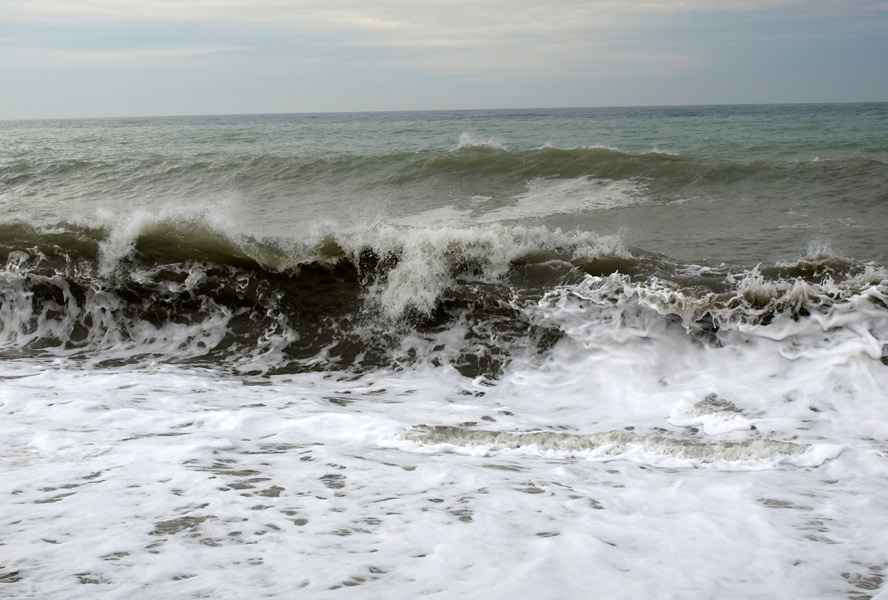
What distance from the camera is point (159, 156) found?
17.7 meters

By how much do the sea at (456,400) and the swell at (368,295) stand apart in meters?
0.03

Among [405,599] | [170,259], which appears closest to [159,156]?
[170,259]

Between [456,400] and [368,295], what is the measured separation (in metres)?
2.19

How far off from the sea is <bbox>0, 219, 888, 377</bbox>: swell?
0.10 ft

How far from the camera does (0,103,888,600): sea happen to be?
2.33 m

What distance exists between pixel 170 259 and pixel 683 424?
5793 millimetres

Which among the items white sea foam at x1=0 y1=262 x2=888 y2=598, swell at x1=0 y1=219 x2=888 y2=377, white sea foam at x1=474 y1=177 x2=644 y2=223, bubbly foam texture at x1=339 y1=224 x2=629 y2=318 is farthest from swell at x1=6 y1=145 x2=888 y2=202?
white sea foam at x1=0 y1=262 x2=888 y2=598

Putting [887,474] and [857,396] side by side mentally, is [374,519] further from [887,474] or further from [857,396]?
[857,396]

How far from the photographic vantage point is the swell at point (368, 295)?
18.3 feet

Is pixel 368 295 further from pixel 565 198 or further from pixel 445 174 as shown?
pixel 445 174

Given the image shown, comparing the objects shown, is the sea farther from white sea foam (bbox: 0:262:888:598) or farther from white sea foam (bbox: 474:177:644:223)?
white sea foam (bbox: 474:177:644:223)

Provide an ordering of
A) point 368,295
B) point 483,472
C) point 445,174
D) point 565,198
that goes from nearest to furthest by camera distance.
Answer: point 483,472, point 368,295, point 565,198, point 445,174

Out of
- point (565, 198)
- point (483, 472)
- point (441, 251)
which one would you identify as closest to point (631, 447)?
point (483, 472)

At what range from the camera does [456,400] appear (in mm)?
4863
